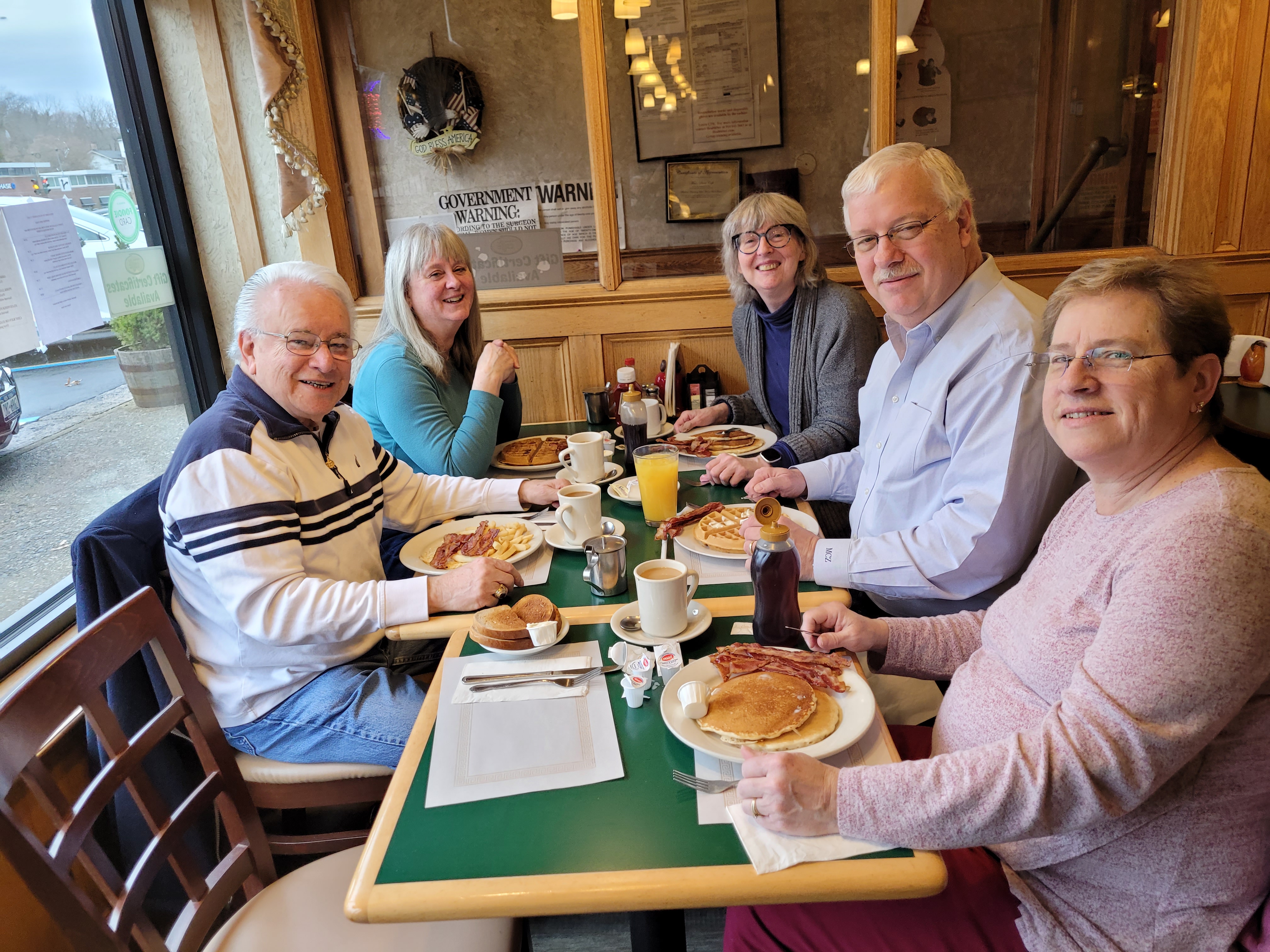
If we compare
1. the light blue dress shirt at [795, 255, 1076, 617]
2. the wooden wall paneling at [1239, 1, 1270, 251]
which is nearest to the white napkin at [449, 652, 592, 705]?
the light blue dress shirt at [795, 255, 1076, 617]

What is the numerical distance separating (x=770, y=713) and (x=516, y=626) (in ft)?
1.48

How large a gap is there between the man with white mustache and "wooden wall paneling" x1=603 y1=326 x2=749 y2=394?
1321 millimetres

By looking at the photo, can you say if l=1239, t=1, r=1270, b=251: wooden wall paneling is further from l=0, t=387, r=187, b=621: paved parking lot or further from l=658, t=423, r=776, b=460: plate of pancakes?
l=0, t=387, r=187, b=621: paved parking lot

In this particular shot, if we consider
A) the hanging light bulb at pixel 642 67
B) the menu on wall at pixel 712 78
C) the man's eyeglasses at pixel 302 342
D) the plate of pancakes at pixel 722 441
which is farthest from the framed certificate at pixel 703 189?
the man's eyeglasses at pixel 302 342

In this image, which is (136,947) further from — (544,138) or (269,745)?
(544,138)

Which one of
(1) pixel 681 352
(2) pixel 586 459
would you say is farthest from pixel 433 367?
(1) pixel 681 352

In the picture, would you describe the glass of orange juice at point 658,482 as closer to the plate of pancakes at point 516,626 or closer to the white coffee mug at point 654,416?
the plate of pancakes at point 516,626

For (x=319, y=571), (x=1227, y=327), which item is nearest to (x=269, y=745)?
(x=319, y=571)

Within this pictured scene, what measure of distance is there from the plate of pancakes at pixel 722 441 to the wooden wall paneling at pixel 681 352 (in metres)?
0.61

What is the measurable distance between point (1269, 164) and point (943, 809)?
2.98m

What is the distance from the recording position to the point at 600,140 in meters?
2.92

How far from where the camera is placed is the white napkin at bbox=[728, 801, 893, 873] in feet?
2.73

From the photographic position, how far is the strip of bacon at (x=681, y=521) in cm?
167

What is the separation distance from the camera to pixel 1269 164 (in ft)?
8.90
